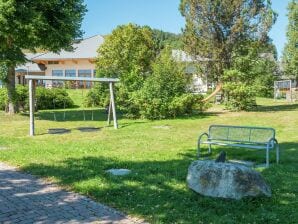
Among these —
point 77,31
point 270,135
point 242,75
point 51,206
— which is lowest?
point 51,206

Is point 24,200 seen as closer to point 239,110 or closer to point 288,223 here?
point 288,223

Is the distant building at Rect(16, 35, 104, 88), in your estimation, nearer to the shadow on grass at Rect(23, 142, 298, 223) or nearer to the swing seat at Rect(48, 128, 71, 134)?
the swing seat at Rect(48, 128, 71, 134)

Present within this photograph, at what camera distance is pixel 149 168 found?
30.0ft

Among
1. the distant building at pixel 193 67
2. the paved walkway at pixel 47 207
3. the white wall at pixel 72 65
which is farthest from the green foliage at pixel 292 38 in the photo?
the paved walkway at pixel 47 207

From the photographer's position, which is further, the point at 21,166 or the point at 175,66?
the point at 175,66

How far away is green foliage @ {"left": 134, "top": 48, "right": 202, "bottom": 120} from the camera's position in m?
21.6

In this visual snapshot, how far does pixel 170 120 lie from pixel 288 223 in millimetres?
15287

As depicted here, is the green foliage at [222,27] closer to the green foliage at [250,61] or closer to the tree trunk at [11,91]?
the green foliage at [250,61]

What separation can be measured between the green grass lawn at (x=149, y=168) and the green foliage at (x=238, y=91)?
616 cm

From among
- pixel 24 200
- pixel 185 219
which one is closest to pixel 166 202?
pixel 185 219

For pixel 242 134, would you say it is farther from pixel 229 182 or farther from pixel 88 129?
pixel 88 129

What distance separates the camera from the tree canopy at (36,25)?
19.5m

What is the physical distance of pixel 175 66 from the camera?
22703 millimetres

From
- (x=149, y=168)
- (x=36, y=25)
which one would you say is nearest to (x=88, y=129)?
(x=36, y=25)
